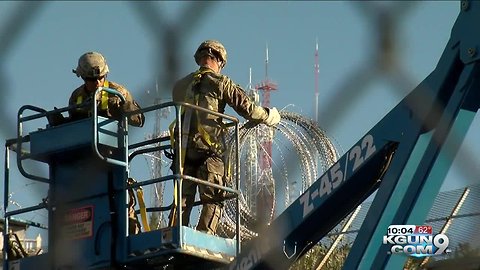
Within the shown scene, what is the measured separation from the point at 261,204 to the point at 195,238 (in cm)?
363

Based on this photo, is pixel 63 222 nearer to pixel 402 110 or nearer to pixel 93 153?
pixel 93 153

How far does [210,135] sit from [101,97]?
85 cm

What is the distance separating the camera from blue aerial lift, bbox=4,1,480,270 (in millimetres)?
6883

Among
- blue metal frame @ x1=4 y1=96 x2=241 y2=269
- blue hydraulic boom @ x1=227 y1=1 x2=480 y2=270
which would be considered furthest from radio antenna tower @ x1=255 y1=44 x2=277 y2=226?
blue metal frame @ x1=4 y1=96 x2=241 y2=269

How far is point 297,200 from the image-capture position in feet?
26.0

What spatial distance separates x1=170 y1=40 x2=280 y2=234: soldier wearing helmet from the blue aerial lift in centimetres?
16

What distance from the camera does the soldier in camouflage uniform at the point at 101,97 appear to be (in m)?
8.29

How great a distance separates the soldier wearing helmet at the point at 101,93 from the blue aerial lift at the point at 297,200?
148 millimetres

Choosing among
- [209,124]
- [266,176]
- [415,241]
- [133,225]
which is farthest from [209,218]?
[266,176]

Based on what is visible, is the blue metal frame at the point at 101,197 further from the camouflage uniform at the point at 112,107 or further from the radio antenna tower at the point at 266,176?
the radio antenna tower at the point at 266,176

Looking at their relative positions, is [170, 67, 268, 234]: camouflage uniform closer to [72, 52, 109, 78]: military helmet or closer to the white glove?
the white glove

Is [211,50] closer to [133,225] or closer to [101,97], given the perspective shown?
[101,97]

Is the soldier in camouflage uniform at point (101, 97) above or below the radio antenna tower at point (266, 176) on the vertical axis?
above

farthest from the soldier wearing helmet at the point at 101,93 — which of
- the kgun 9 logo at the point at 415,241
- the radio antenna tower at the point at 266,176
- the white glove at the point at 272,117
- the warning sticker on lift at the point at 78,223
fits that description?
the radio antenna tower at the point at 266,176
